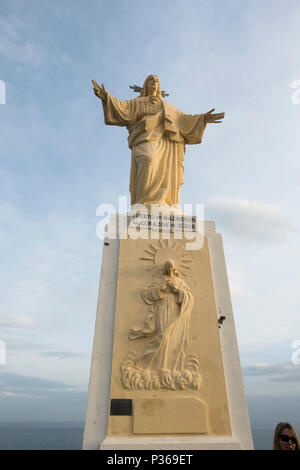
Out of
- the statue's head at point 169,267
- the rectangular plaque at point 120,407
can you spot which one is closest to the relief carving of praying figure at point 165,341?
the statue's head at point 169,267

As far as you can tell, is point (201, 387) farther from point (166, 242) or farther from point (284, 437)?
point (166, 242)

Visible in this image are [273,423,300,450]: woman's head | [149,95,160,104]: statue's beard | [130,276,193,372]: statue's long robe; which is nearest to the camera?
[273,423,300,450]: woman's head

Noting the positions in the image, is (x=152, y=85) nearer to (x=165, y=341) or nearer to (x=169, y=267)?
(x=169, y=267)

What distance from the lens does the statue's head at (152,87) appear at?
284 inches

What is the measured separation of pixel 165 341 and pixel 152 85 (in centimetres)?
593

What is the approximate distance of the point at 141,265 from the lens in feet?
15.5

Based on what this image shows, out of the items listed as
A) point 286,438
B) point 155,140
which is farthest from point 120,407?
point 155,140

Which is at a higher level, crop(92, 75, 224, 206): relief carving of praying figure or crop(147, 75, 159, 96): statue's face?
crop(147, 75, 159, 96): statue's face

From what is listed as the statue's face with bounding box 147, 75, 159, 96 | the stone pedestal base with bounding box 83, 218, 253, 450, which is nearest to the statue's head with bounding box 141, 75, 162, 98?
the statue's face with bounding box 147, 75, 159, 96

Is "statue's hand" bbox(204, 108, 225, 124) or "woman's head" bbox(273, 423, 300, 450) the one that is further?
"statue's hand" bbox(204, 108, 225, 124)

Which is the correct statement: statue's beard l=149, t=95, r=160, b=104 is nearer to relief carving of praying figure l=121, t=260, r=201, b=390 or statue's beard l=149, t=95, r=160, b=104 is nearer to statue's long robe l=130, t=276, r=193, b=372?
relief carving of praying figure l=121, t=260, r=201, b=390

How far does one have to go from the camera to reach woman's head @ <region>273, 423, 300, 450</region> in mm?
2963
